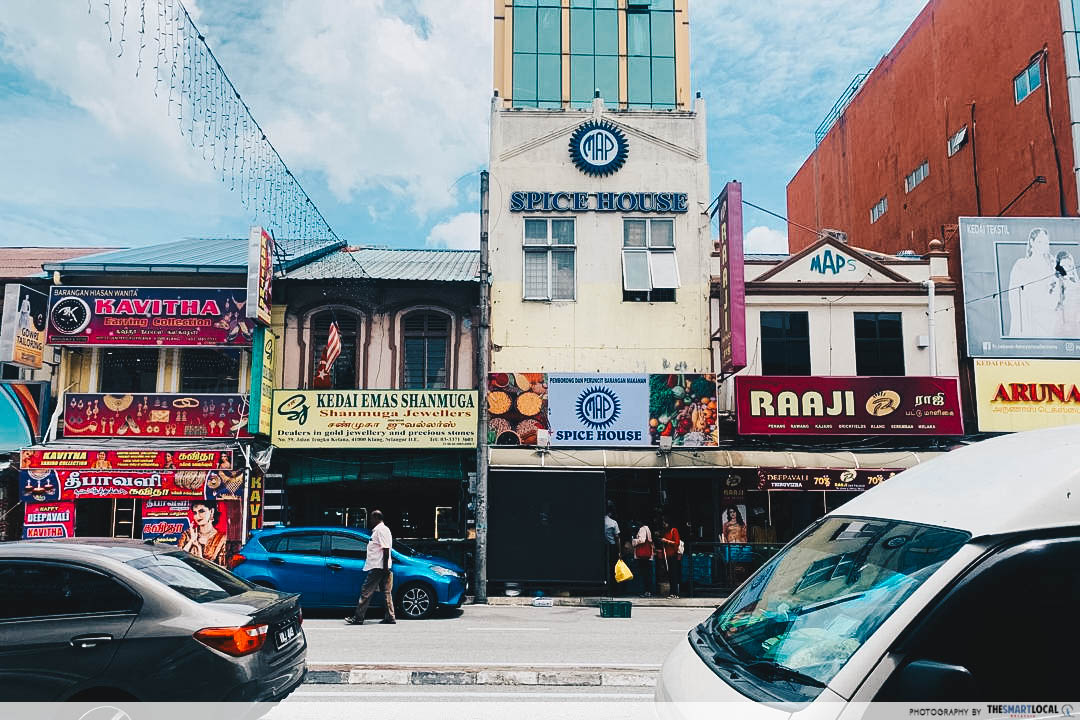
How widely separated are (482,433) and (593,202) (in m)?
7.00

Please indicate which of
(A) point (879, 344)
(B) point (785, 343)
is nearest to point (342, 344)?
(B) point (785, 343)

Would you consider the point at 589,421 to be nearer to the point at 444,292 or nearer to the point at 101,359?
the point at 444,292

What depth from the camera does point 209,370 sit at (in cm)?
→ 2034

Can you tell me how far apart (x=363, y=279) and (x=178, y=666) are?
1539cm

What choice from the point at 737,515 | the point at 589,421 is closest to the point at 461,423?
the point at 589,421

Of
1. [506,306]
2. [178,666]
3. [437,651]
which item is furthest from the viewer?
[506,306]

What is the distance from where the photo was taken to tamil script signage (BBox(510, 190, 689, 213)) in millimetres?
20969

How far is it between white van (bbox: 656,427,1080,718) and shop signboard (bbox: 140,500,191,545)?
17.3 meters

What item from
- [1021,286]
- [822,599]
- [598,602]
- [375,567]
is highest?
[1021,286]

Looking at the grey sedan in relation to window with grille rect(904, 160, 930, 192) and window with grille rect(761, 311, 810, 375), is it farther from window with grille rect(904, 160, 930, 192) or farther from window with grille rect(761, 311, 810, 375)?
window with grille rect(904, 160, 930, 192)

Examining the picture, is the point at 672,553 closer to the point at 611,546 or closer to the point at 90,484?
the point at 611,546

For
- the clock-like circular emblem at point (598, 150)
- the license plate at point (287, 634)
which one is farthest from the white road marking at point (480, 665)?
the clock-like circular emblem at point (598, 150)

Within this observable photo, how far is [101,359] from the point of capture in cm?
2019

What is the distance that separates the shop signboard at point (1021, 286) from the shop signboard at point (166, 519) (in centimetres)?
1922
